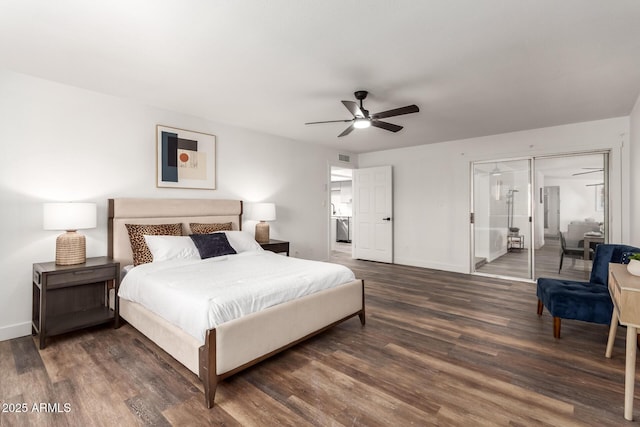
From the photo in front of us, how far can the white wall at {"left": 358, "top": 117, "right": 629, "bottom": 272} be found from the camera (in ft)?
14.1

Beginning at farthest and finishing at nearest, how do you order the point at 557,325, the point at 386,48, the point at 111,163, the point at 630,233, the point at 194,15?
the point at 630,233, the point at 111,163, the point at 557,325, the point at 386,48, the point at 194,15

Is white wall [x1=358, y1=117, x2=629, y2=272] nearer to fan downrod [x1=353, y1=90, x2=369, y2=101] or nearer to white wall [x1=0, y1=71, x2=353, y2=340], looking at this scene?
fan downrod [x1=353, y1=90, x2=369, y2=101]

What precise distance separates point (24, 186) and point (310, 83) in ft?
9.61

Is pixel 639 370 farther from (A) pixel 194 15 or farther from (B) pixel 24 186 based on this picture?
(B) pixel 24 186

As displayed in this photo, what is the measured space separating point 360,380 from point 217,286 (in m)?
1.26

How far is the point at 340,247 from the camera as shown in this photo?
8992 mm

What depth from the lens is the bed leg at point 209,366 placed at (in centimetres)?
192

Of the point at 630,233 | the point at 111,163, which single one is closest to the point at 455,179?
the point at 630,233

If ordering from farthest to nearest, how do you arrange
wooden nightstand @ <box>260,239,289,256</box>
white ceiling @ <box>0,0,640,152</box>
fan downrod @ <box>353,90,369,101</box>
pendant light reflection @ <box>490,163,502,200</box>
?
pendant light reflection @ <box>490,163,502,200</box>
wooden nightstand @ <box>260,239,289,256</box>
fan downrod @ <box>353,90,369,101</box>
white ceiling @ <box>0,0,640,152</box>

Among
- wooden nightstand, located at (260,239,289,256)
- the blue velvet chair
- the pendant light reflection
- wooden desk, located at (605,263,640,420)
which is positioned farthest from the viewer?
the pendant light reflection

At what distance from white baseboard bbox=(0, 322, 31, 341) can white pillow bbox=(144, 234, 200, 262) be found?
1.28m

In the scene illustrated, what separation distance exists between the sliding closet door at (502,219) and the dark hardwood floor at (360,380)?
2147 millimetres

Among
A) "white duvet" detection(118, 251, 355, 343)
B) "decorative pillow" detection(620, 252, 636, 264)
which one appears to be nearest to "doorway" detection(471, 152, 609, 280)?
"decorative pillow" detection(620, 252, 636, 264)

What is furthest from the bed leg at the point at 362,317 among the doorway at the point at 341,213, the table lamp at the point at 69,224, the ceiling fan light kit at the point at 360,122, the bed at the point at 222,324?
the doorway at the point at 341,213
